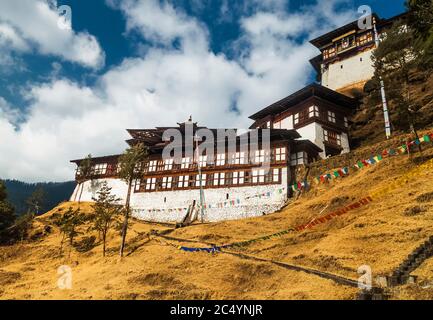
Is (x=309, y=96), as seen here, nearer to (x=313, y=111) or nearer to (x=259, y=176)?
(x=313, y=111)

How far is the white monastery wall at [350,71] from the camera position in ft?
207

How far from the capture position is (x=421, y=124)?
42.3 m

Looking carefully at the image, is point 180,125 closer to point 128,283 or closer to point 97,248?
point 97,248

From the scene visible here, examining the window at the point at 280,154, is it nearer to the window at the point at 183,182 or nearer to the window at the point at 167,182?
the window at the point at 183,182

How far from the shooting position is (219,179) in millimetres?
47688

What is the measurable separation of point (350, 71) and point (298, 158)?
1091 inches

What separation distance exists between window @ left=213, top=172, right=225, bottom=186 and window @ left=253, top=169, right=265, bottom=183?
435cm

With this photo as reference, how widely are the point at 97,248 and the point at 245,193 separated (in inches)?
711

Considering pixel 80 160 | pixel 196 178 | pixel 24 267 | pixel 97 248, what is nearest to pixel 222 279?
pixel 97 248

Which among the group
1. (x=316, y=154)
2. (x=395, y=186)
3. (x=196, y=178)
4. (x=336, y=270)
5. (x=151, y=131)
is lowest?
(x=336, y=270)

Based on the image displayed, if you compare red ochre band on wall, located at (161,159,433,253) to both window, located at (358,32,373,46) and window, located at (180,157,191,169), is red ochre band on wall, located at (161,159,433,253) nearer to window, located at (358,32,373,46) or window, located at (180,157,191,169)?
window, located at (180,157,191,169)

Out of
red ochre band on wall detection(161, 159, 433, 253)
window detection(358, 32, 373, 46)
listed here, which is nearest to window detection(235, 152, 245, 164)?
red ochre band on wall detection(161, 159, 433, 253)

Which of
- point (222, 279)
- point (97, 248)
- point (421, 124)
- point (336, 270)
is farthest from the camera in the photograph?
point (421, 124)

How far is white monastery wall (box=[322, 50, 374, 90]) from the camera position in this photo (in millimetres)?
63000
